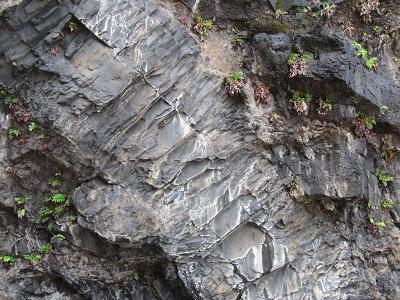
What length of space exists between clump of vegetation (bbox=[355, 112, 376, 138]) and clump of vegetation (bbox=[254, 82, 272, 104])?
2307 mm

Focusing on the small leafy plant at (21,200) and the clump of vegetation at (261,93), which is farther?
the small leafy plant at (21,200)

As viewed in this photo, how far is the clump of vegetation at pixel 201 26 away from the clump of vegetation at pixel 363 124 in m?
4.14

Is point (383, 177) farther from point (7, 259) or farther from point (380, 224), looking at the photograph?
point (7, 259)

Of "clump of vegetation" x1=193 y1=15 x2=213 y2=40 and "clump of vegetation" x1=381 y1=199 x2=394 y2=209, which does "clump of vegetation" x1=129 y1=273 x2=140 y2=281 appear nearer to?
"clump of vegetation" x1=193 y1=15 x2=213 y2=40

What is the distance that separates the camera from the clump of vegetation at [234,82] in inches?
388

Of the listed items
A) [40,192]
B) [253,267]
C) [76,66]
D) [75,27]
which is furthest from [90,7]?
[253,267]

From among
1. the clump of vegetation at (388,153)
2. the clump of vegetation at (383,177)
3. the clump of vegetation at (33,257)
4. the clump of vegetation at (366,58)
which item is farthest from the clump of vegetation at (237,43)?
the clump of vegetation at (33,257)

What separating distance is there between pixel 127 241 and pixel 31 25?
16.7 ft

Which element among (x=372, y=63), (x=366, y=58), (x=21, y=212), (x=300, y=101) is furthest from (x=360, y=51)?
(x=21, y=212)

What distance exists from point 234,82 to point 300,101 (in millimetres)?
1624

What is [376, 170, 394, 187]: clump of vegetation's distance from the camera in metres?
11.1

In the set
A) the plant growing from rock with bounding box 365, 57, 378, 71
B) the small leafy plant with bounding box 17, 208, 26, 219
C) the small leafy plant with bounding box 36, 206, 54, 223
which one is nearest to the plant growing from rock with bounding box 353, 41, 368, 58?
the plant growing from rock with bounding box 365, 57, 378, 71

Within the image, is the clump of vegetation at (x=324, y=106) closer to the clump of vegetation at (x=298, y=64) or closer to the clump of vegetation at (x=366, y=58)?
the clump of vegetation at (x=298, y=64)

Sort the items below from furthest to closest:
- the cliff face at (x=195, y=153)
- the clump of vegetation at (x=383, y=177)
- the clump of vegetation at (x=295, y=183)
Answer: the clump of vegetation at (x=383, y=177) < the clump of vegetation at (x=295, y=183) < the cliff face at (x=195, y=153)
